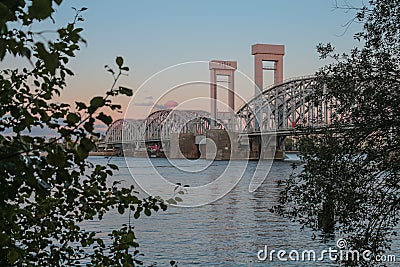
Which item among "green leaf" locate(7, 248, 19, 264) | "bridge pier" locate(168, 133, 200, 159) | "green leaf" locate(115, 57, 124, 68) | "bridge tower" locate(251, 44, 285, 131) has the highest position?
"bridge tower" locate(251, 44, 285, 131)

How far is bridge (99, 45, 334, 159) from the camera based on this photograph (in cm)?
6550

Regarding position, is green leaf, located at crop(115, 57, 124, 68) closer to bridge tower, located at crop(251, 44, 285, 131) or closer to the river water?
the river water

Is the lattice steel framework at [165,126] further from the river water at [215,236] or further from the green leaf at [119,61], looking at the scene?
the green leaf at [119,61]

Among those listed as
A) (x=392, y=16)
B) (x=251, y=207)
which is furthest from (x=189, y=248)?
(x=251, y=207)

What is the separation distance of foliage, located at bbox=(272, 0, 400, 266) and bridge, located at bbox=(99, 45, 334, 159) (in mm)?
52403

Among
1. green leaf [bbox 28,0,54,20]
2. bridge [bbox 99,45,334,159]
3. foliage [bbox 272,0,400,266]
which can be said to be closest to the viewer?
green leaf [bbox 28,0,54,20]

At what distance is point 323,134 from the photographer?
6.87 m

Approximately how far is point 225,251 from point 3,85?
1071cm

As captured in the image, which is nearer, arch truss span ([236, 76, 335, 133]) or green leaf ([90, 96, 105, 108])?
green leaf ([90, 96, 105, 108])

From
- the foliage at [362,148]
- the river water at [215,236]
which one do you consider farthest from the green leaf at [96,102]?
the river water at [215,236]

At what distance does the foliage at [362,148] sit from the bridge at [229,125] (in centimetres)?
5240

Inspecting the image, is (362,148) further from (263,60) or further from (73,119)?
(263,60)

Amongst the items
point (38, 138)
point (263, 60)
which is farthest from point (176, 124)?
point (38, 138)

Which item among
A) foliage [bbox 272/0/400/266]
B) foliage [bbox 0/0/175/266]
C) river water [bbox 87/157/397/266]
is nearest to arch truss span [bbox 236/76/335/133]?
river water [bbox 87/157/397/266]
